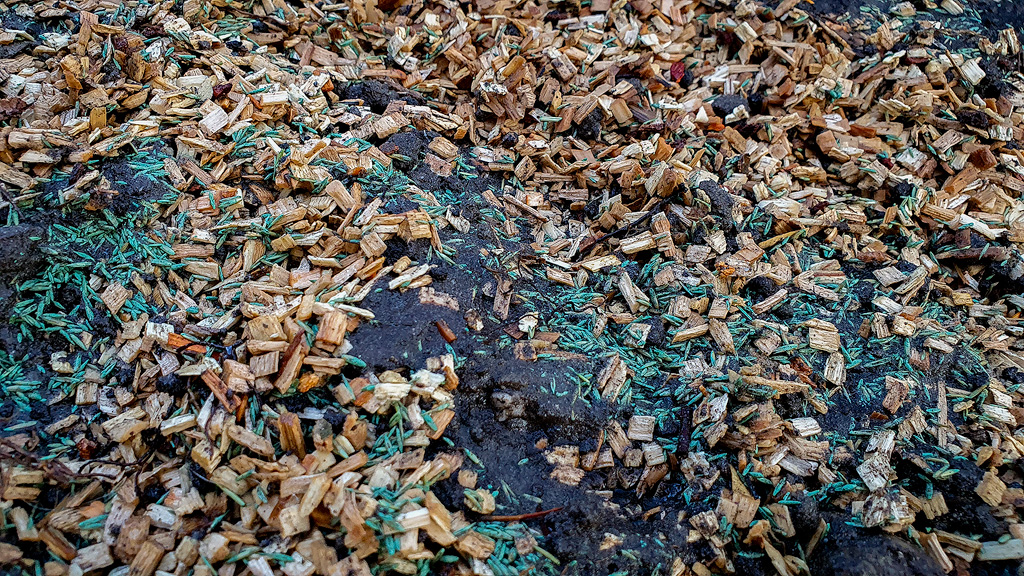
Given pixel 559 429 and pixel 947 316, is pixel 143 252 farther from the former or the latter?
pixel 947 316

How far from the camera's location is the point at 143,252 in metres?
3.28

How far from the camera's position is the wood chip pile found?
108 inches

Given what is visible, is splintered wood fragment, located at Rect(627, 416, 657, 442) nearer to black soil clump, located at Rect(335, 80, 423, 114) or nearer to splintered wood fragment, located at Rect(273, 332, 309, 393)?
splintered wood fragment, located at Rect(273, 332, 309, 393)

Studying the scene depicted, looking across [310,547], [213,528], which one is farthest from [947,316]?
[213,528]

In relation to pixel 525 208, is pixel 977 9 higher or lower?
higher

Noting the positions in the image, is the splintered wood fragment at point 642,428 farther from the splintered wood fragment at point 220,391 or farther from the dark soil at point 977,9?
the dark soil at point 977,9

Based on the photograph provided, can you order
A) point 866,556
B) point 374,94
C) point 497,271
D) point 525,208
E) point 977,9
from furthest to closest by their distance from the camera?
point 977,9 < point 374,94 < point 525,208 < point 497,271 < point 866,556

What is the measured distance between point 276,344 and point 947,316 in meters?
3.67

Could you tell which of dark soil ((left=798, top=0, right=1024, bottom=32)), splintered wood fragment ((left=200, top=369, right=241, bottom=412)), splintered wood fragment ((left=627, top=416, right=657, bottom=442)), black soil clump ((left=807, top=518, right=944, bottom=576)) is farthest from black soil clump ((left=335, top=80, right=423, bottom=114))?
black soil clump ((left=807, top=518, right=944, bottom=576))

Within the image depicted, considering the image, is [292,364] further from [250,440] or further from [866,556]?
[866,556]

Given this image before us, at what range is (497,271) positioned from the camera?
11.2 ft

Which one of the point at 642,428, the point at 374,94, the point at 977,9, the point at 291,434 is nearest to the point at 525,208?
the point at 374,94

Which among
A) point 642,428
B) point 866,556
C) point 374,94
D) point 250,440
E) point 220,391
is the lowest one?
point 866,556

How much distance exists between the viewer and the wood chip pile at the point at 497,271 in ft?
9.00
